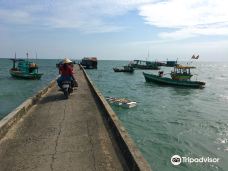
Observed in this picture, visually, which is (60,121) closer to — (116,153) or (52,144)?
(52,144)

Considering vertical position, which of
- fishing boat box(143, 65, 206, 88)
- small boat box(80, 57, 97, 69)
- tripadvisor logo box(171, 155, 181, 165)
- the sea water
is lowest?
tripadvisor logo box(171, 155, 181, 165)

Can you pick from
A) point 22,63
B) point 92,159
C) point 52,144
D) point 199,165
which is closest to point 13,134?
point 52,144

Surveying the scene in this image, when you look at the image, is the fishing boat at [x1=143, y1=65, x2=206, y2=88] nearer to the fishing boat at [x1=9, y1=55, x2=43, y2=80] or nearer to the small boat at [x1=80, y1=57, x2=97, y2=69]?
the fishing boat at [x1=9, y1=55, x2=43, y2=80]

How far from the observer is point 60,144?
243 inches

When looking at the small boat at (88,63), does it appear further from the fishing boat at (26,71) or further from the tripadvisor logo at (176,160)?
the tripadvisor logo at (176,160)

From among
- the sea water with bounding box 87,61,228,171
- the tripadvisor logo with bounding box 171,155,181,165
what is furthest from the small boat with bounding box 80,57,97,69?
the tripadvisor logo with bounding box 171,155,181,165

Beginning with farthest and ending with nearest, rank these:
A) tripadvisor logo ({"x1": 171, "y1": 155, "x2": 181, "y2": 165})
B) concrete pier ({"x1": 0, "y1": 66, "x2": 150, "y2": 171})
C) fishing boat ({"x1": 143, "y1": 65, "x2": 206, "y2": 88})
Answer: fishing boat ({"x1": 143, "y1": 65, "x2": 206, "y2": 88}), tripadvisor logo ({"x1": 171, "y1": 155, "x2": 181, "y2": 165}), concrete pier ({"x1": 0, "y1": 66, "x2": 150, "y2": 171})

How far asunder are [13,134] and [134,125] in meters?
9.81

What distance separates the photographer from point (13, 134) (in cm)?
691

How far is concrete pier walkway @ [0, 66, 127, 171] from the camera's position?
16.7 ft

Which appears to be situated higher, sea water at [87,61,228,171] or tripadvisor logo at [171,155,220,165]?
sea water at [87,61,228,171]

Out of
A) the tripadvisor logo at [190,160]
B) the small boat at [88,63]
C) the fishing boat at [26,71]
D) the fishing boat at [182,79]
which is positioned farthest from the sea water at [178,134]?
the small boat at [88,63]

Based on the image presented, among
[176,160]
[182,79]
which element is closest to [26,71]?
[182,79]

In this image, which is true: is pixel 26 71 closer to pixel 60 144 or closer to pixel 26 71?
pixel 26 71
